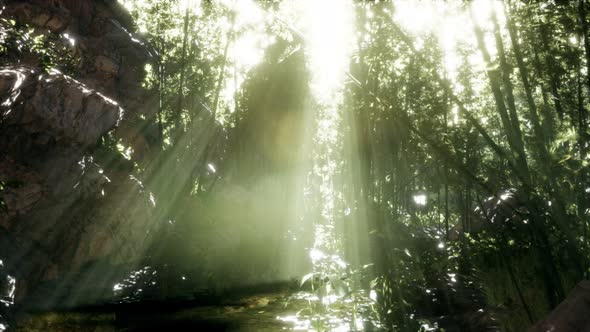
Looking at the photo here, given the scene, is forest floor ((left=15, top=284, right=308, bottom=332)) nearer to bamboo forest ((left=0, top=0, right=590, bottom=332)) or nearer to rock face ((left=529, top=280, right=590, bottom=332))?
bamboo forest ((left=0, top=0, right=590, bottom=332))

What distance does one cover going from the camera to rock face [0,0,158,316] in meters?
8.19

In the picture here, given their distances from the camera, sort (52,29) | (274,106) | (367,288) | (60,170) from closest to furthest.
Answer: (367,288) → (60,170) → (52,29) → (274,106)

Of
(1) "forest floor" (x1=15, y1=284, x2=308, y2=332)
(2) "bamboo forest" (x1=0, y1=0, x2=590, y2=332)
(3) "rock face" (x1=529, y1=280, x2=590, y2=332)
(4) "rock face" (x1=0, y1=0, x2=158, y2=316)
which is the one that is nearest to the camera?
(3) "rock face" (x1=529, y1=280, x2=590, y2=332)

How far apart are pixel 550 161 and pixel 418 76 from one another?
1.77 m

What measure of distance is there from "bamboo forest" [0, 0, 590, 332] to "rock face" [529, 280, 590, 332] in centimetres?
1

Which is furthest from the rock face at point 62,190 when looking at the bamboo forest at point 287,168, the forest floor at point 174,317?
the forest floor at point 174,317

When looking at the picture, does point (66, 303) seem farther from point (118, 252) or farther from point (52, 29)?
point (52, 29)

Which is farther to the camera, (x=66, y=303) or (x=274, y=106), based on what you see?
(x=274, y=106)

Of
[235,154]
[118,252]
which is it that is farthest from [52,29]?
[118,252]

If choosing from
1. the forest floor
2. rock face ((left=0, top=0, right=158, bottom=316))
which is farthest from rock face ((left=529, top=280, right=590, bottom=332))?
rock face ((left=0, top=0, right=158, bottom=316))

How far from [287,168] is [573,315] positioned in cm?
1514

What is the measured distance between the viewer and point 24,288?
7.61m

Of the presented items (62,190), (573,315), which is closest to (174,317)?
(62,190)

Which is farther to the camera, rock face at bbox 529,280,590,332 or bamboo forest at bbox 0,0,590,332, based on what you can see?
bamboo forest at bbox 0,0,590,332
